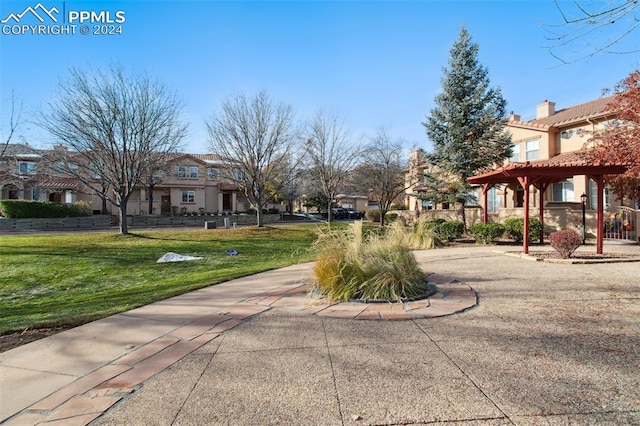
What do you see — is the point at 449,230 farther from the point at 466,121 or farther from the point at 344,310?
the point at 344,310

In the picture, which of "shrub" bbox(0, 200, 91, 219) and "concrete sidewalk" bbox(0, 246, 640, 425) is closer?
"concrete sidewalk" bbox(0, 246, 640, 425)

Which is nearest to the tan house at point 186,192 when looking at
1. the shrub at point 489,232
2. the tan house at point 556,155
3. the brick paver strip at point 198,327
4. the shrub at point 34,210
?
the shrub at point 34,210

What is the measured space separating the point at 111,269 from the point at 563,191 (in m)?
23.2

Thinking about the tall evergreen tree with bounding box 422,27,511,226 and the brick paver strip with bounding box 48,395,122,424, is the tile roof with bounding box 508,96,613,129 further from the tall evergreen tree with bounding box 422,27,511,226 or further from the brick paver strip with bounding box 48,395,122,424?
the brick paver strip with bounding box 48,395,122,424

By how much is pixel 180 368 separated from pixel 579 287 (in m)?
6.52

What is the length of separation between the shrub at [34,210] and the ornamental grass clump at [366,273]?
30.8 m

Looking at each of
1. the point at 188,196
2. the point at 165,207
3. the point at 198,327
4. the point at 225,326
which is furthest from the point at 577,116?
the point at 165,207

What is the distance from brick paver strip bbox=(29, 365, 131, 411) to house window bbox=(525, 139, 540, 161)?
1013 inches

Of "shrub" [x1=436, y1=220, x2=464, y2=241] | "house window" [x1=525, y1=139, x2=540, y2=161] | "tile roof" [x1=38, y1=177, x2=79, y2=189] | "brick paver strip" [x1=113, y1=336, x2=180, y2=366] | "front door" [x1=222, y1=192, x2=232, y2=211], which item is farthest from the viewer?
"front door" [x1=222, y1=192, x2=232, y2=211]

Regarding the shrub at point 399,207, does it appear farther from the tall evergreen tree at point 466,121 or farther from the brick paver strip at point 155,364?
the brick paver strip at point 155,364

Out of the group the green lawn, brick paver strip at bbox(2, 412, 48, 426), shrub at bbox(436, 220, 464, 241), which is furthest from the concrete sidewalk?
shrub at bbox(436, 220, 464, 241)

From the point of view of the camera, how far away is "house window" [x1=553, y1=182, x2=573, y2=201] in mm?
20766

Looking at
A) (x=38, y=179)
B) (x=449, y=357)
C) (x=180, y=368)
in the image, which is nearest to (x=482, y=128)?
(x=449, y=357)

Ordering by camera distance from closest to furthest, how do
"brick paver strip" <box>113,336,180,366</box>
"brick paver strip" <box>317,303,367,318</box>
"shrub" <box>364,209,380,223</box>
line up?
1. "brick paver strip" <box>113,336,180,366</box>
2. "brick paver strip" <box>317,303,367,318</box>
3. "shrub" <box>364,209,380,223</box>
